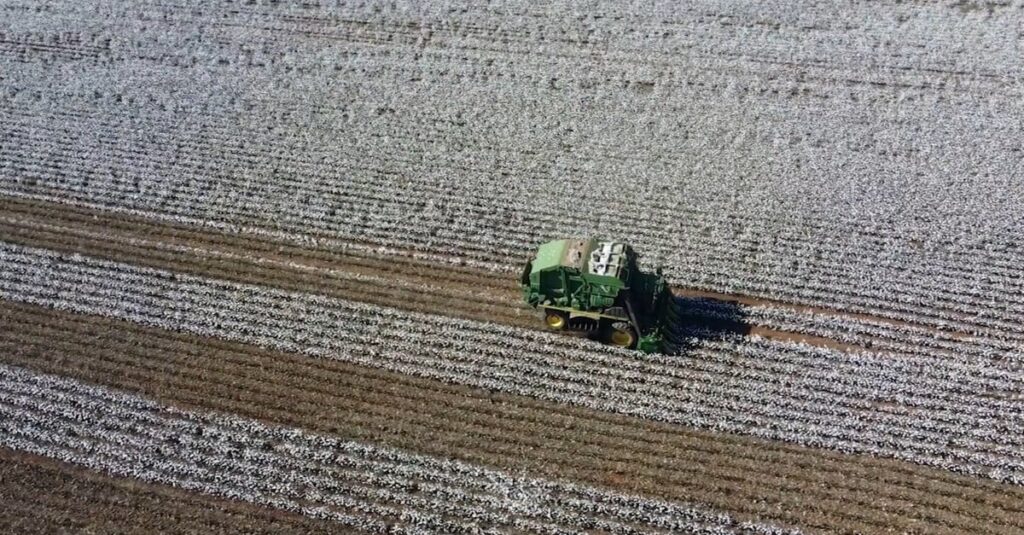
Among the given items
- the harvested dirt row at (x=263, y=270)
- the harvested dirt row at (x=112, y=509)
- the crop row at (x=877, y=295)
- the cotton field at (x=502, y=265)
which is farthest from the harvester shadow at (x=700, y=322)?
the harvested dirt row at (x=112, y=509)

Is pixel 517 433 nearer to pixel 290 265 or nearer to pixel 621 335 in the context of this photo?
Answer: pixel 621 335

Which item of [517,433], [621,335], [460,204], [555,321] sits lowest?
[517,433]

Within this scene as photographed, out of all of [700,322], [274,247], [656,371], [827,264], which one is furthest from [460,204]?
[827,264]

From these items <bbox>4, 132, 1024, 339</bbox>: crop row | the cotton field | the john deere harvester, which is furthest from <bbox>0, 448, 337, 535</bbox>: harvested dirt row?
Result: <bbox>4, 132, 1024, 339</bbox>: crop row

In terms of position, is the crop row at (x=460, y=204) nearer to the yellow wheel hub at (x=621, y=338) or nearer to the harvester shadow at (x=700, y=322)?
the harvester shadow at (x=700, y=322)

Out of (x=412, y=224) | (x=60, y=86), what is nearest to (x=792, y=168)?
(x=412, y=224)

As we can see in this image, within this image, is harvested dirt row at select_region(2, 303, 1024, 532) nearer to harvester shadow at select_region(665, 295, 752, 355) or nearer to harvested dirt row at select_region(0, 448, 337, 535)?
harvested dirt row at select_region(0, 448, 337, 535)
